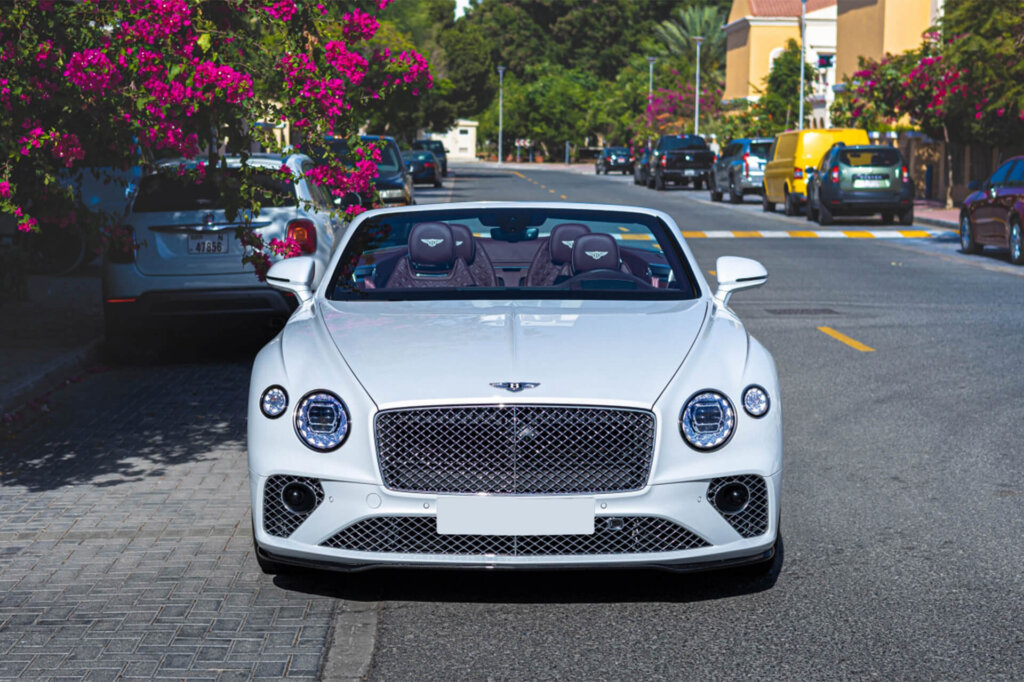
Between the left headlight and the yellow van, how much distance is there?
31675 millimetres

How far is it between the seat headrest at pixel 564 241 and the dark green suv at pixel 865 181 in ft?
83.1

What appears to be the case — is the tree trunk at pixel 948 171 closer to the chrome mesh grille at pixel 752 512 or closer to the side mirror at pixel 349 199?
the side mirror at pixel 349 199

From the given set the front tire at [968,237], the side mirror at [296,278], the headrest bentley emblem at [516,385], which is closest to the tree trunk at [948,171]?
the front tire at [968,237]

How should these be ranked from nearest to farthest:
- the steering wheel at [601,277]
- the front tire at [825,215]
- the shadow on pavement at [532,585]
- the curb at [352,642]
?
the curb at [352,642] < the shadow on pavement at [532,585] < the steering wheel at [601,277] < the front tire at [825,215]

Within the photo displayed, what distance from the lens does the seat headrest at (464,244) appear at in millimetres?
7023

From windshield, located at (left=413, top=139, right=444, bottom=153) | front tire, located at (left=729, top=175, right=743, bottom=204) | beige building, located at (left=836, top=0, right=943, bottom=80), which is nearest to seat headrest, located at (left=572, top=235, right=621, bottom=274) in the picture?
front tire, located at (left=729, top=175, right=743, bottom=204)

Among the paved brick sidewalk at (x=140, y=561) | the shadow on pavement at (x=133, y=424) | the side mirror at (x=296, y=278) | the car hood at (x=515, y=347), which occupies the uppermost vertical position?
the side mirror at (x=296, y=278)

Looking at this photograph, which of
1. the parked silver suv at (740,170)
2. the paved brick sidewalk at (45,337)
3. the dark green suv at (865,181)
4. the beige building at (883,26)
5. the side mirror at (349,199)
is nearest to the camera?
the paved brick sidewalk at (45,337)

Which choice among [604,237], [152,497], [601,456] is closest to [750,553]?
[601,456]

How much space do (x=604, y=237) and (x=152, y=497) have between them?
2.55 meters

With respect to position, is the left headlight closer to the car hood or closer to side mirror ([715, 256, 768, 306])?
the car hood

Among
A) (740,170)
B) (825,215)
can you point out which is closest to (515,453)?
(825,215)

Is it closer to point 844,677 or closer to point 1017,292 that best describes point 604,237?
point 844,677

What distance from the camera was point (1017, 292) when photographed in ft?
57.3
